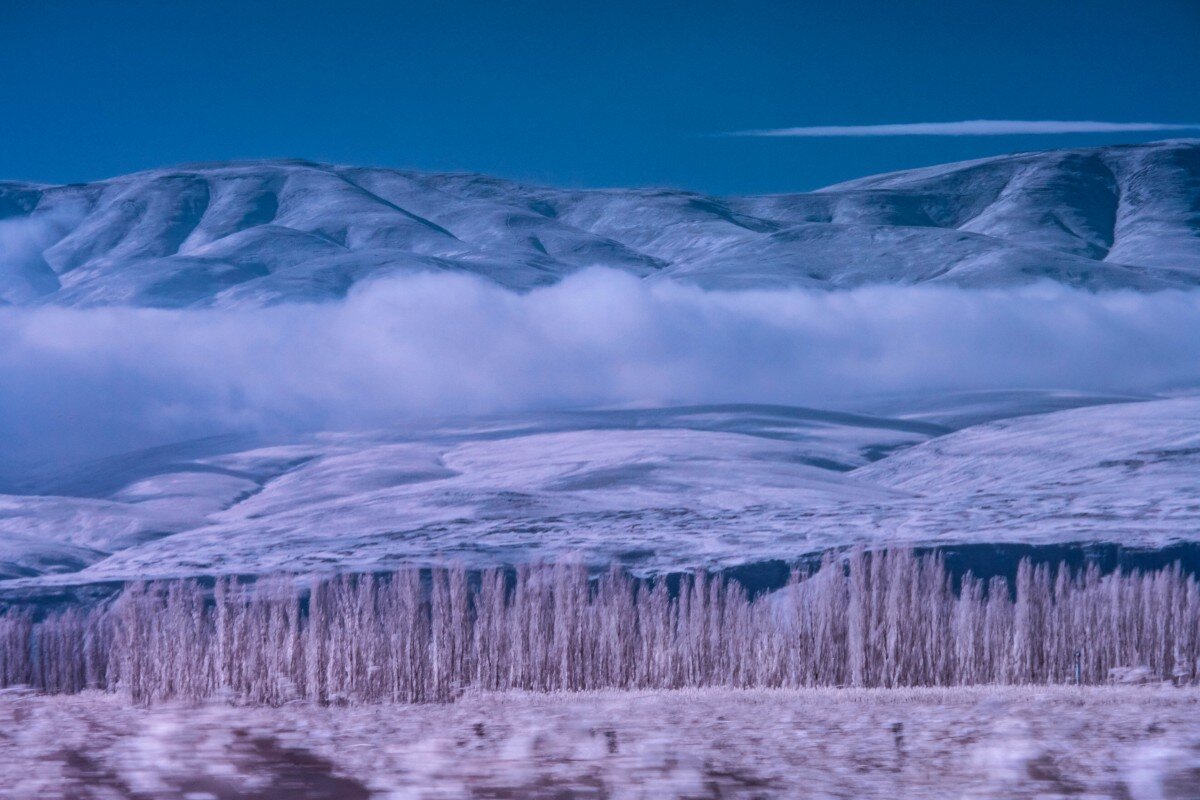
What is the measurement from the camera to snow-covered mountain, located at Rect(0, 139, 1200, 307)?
11781 cm

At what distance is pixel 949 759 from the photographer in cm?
631

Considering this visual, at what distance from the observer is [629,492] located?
45.2m

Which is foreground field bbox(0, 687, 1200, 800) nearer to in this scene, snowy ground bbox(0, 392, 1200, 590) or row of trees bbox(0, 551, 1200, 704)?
row of trees bbox(0, 551, 1200, 704)

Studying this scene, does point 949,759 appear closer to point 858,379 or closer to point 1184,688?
point 1184,688

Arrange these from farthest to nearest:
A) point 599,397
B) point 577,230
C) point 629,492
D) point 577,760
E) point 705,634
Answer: point 577,230
point 599,397
point 629,492
point 705,634
point 577,760

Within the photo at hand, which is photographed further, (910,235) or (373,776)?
(910,235)

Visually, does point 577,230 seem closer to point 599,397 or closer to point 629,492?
point 599,397

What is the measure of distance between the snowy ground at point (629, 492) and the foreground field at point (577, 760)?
44.5 feet

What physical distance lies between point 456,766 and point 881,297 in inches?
4444

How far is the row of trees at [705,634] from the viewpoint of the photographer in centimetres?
1683

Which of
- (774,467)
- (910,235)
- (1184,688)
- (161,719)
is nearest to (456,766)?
(161,719)

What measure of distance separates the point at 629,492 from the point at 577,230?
97778 mm

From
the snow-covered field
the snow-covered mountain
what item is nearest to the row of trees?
the snow-covered field

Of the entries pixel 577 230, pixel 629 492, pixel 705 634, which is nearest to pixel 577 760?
pixel 705 634
